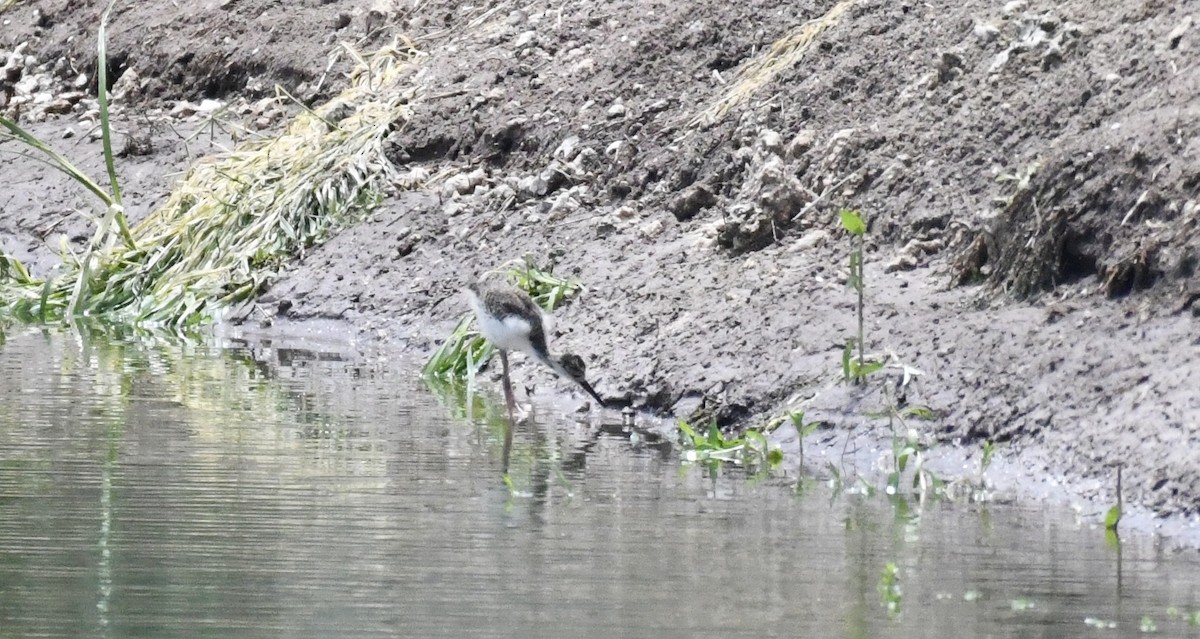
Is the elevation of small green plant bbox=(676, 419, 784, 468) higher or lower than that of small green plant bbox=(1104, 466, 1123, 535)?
higher

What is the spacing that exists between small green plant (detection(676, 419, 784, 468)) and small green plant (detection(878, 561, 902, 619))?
2.90 m

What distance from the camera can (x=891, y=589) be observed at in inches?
283

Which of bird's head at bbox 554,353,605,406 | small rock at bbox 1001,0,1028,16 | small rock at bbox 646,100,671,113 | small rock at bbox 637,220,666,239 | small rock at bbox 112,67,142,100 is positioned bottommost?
bird's head at bbox 554,353,605,406

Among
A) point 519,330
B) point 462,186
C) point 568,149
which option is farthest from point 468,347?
point 462,186

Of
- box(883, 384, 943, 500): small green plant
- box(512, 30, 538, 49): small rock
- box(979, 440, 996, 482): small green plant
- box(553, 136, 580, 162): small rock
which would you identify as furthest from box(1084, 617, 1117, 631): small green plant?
box(512, 30, 538, 49): small rock

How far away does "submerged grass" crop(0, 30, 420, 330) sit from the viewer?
1803 centimetres

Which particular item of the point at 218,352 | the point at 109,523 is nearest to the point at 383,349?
the point at 218,352

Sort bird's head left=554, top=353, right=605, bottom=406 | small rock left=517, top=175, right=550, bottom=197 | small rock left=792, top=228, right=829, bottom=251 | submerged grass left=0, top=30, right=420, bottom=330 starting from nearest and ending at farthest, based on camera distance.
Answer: bird's head left=554, top=353, right=605, bottom=406
small rock left=792, top=228, right=829, bottom=251
small rock left=517, top=175, right=550, bottom=197
submerged grass left=0, top=30, right=420, bottom=330

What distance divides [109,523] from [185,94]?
14970mm

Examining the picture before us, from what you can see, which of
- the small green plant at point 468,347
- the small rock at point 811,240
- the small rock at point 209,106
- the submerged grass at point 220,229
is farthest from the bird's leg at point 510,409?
the small rock at point 209,106

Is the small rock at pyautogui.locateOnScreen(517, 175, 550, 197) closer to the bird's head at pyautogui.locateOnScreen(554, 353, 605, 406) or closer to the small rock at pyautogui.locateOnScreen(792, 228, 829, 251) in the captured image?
the small rock at pyautogui.locateOnScreen(792, 228, 829, 251)

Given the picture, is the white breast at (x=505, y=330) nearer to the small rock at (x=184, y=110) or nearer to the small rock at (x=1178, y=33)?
the small rock at (x=1178, y=33)

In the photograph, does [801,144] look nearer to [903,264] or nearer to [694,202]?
[694,202]

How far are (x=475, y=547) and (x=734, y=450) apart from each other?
302 cm
